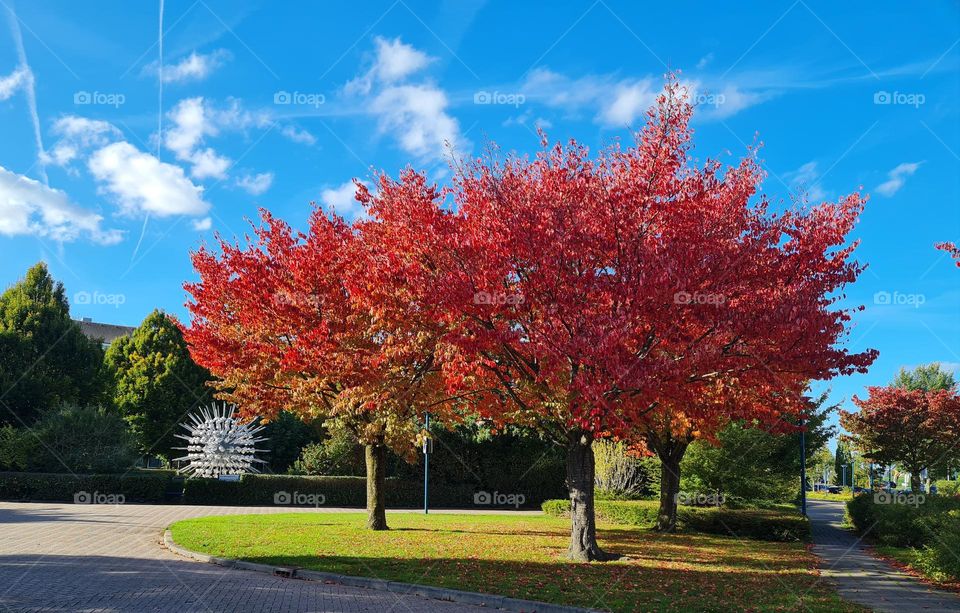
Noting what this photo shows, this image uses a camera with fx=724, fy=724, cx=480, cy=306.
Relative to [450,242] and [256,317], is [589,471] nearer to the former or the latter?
[450,242]

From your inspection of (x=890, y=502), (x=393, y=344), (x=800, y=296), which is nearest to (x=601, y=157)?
(x=800, y=296)

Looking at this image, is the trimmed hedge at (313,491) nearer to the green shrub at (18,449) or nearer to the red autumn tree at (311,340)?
the green shrub at (18,449)

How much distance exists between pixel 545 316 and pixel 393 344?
14.1ft

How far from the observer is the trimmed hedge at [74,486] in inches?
1182

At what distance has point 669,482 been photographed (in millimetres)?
21844

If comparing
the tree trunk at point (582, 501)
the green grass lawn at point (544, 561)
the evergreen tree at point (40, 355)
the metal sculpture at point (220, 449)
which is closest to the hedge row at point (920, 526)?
the green grass lawn at point (544, 561)

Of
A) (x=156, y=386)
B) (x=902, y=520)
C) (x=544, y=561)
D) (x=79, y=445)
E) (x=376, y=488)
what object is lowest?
(x=902, y=520)

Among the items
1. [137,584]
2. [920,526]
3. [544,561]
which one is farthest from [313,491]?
[920,526]

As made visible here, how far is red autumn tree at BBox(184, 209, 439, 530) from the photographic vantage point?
17.0 m

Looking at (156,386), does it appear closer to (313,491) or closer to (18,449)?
(18,449)

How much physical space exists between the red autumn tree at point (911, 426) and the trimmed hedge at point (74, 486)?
33.4 m

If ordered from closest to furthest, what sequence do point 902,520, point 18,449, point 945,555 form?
point 945,555 → point 902,520 → point 18,449

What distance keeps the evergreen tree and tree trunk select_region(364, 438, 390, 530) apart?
2574cm

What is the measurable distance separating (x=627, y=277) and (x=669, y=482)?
37.2 feet
